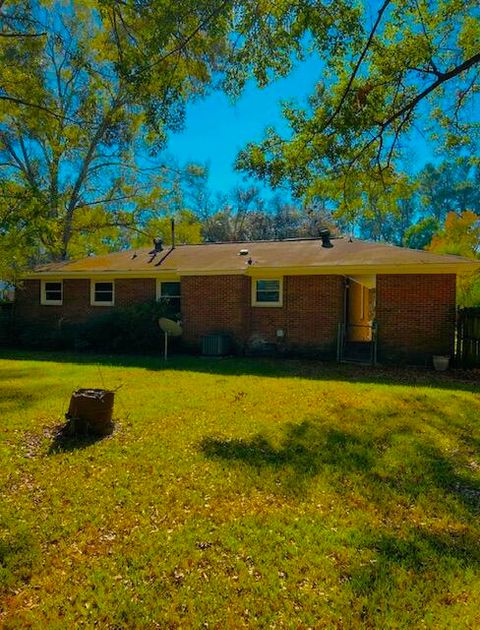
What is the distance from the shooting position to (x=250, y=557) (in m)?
3.66

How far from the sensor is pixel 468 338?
13359mm

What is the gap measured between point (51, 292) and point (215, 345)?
8402 mm

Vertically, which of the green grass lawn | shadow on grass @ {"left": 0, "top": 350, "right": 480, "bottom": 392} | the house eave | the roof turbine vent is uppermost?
the roof turbine vent

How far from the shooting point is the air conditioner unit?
15547 mm

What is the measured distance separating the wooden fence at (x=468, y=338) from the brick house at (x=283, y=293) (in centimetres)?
25

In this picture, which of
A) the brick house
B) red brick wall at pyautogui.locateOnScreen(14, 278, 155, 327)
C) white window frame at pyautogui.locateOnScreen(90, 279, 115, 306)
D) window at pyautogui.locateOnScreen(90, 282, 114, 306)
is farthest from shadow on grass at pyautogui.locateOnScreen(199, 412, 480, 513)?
window at pyautogui.locateOnScreen(90, 282, 114, 306)

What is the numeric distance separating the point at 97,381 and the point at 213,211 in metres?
39.5

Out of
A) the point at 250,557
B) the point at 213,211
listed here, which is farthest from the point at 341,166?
the point at 213,211

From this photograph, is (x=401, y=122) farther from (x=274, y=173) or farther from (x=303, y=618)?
(x=303, y=618)

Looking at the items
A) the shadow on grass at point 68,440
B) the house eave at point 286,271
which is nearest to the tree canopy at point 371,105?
the house eave at point 286,271

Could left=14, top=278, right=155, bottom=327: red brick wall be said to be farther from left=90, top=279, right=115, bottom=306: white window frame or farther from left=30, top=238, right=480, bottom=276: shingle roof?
left=30, top=238, right=480, bottom=276: shingle roof

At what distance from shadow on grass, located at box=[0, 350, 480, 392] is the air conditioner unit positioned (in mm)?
339

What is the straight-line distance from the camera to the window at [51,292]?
19438 millimetres

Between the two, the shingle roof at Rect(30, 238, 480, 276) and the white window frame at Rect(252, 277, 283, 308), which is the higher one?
the shingle roof at Rect(30, 238, 480, 276)
